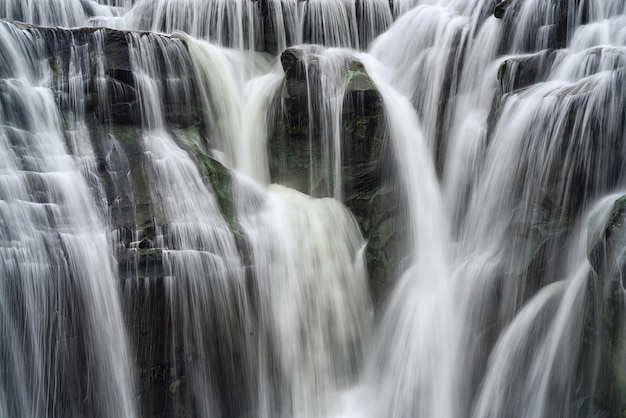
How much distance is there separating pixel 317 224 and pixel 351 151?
57.6 inches

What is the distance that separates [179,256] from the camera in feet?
23.8

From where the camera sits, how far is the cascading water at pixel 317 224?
6.54 metres

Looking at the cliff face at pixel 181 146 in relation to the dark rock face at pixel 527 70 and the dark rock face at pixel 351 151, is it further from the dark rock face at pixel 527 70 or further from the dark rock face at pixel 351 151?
the dark rock face at pixel 527 70

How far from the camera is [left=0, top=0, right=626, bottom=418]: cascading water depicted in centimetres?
654

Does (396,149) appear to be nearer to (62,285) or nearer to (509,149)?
(509,149)

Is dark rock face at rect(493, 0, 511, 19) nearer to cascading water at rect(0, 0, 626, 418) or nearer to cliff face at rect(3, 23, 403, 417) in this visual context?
cascading water at rect(0, 0, 626, 418)

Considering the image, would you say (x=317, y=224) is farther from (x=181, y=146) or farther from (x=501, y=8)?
(x=501, y=8)

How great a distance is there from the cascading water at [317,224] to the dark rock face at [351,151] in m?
0.03

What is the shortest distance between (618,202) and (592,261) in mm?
707

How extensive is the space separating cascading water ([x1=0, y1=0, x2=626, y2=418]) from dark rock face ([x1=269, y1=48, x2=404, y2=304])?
3cm

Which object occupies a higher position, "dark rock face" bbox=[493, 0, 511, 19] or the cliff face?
"dark rock face" bbox=[493, 0, 511, 19]

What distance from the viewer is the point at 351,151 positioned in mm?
9430


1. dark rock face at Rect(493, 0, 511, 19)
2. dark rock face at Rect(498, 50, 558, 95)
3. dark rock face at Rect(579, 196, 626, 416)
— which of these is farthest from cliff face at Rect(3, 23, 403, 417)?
dark rock face at Rect(579, 196, 626, 416)

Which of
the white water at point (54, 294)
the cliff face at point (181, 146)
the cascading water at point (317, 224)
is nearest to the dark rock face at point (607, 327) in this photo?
the cascading water at point (317, 224)
